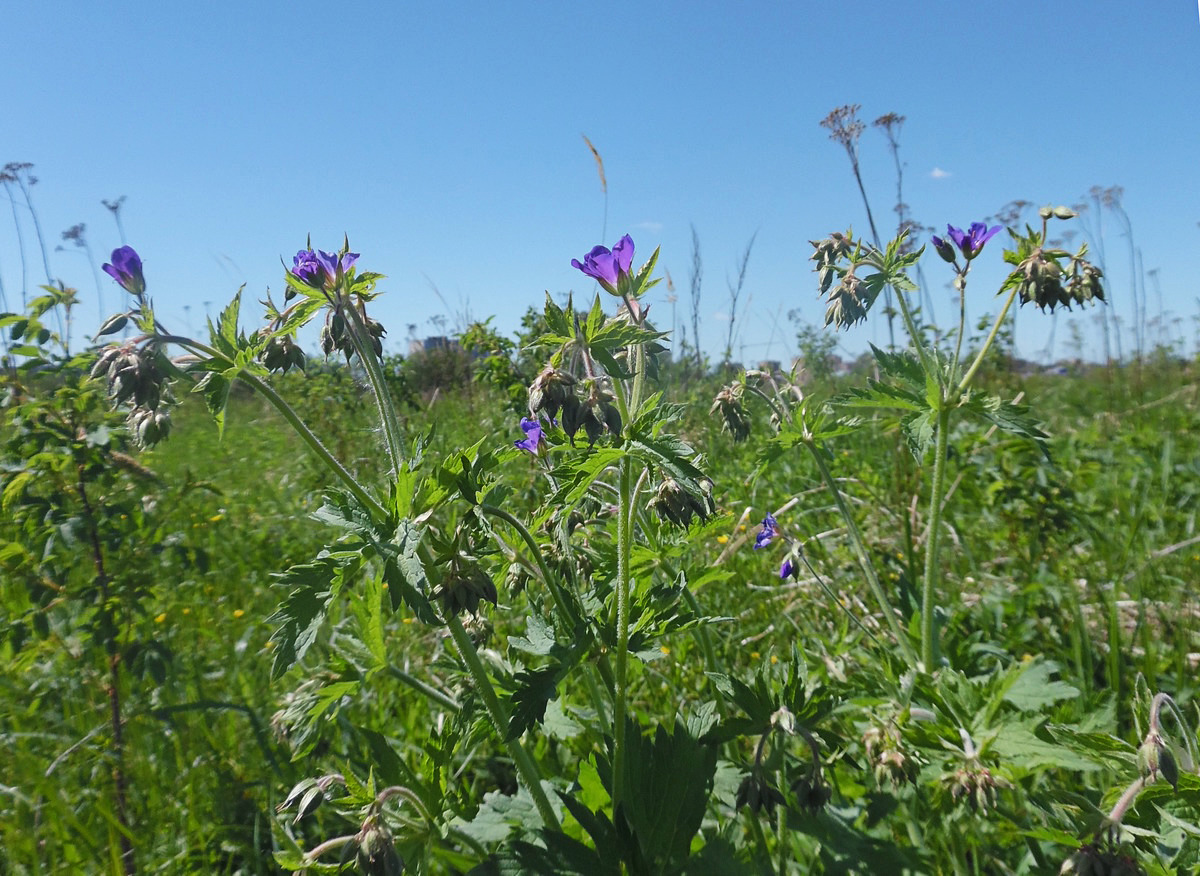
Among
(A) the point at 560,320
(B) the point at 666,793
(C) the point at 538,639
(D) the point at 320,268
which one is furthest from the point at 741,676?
(D) the point at 320,268

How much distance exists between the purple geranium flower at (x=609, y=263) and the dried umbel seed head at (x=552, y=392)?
0.79 feet

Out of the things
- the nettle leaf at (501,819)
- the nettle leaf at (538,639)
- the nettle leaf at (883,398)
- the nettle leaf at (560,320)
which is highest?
the nettle leaf at (560,320)

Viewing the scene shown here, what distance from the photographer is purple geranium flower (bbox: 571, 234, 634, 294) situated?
1557 mm

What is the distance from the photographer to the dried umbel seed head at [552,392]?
1.51 meters

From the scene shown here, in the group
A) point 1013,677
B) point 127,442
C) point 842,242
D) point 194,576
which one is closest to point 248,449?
point 194,576

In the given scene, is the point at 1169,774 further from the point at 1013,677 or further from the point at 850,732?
the point at 850,732

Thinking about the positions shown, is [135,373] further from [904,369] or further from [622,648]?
[904,369]

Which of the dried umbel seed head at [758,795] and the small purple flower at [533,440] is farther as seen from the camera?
the small purple flower at [533,440]

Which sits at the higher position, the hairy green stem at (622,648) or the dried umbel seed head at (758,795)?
the hairy green stem at (622,648)

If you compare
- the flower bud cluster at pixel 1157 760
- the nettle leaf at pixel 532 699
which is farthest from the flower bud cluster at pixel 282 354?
the flower bud cluster at pixel 1157 760

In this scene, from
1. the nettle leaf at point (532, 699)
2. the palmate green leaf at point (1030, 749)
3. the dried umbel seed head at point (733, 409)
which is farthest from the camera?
the dried umbel seed head at point (733, 409)

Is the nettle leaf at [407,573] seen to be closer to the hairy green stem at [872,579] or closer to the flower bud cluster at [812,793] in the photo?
the flower bud cluster at [812,793]

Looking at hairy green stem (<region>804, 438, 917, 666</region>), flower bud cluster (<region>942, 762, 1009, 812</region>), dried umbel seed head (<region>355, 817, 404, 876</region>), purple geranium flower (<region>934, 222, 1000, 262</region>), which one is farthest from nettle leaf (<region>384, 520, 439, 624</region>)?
purple geranium flower (<region>934, 222, 1000, 262</region>)

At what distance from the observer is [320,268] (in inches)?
57.0
